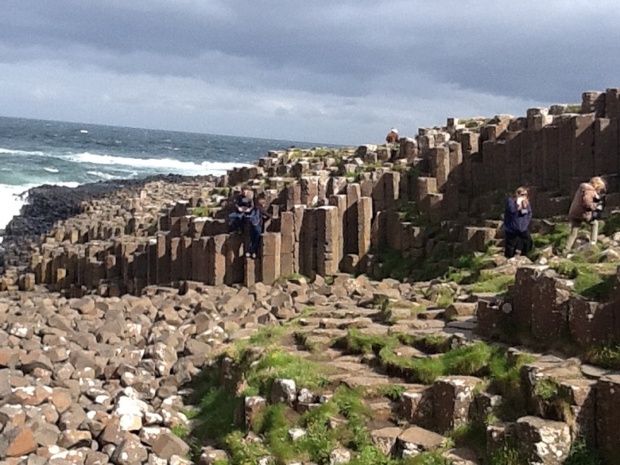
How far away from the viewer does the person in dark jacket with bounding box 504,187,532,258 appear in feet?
48.6

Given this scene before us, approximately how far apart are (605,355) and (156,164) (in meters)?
77.2

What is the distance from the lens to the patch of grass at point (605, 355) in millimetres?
7938

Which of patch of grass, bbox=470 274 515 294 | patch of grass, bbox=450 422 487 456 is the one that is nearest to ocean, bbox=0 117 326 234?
patch of grass, bbox=470 274 515 294

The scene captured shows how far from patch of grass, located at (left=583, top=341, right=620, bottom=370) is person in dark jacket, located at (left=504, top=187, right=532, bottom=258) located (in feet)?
22.0

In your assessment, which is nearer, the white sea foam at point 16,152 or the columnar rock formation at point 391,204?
the columnar rock formation at point 391,204

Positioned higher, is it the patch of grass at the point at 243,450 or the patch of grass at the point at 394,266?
the patch of grass at the point at 394,266

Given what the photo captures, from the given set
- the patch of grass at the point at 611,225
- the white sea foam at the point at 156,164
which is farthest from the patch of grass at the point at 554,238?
the white sea foam at the point at 156,164

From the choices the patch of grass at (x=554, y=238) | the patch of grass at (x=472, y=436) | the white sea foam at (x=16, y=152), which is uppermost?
the white sea foam at (x=16, y=152)

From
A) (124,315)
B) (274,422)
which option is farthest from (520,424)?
(124,315)

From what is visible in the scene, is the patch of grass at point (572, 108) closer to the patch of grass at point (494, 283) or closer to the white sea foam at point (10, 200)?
the patch of grass at point (494, 283)

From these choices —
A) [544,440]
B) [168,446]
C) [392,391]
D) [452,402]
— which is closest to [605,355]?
[544,440]

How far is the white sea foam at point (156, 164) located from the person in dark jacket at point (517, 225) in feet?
193

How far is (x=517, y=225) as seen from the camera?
1484 centimetres

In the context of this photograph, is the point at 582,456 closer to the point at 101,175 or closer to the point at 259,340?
the point at 259,340
